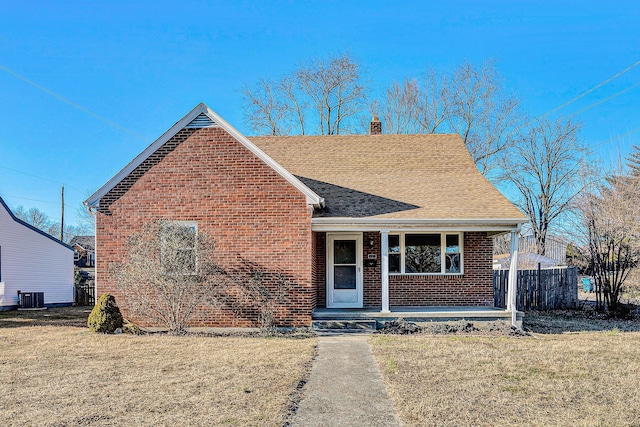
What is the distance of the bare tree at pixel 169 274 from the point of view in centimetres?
1201

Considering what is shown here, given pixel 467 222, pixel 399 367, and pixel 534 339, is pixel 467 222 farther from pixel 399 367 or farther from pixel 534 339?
pixel 399 367

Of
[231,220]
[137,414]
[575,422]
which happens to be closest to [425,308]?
[231,220]

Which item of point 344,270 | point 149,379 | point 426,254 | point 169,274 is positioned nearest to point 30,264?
point 169,274

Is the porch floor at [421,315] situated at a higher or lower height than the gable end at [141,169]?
lower

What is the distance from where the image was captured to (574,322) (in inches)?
597

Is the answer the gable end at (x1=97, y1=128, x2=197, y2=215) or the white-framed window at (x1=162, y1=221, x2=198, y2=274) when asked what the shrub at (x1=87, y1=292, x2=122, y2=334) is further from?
the gable end at (x1=97, y1=128, x2=197, y2=215)

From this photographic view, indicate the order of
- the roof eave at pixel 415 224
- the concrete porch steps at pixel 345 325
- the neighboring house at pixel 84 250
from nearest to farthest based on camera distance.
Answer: the concrete porch steps at pixel 345 325, the roof eave at pixel 415 224, the neighboring house at pixel 84 250

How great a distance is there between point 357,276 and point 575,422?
30.8 ft

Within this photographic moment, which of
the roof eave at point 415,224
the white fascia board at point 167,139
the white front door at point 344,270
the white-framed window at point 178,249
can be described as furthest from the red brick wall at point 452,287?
the white-framed window at point 178,249

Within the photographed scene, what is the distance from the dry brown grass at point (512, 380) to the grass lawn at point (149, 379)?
168cm

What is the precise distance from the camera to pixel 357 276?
14836 millimetres

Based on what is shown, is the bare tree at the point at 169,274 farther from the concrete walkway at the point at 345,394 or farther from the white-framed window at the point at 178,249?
the concrete walkway at the point at 345,394

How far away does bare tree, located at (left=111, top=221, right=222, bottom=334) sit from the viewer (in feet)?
39.4

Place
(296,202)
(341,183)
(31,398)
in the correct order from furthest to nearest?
(341,183), (296,202), (31,398)
